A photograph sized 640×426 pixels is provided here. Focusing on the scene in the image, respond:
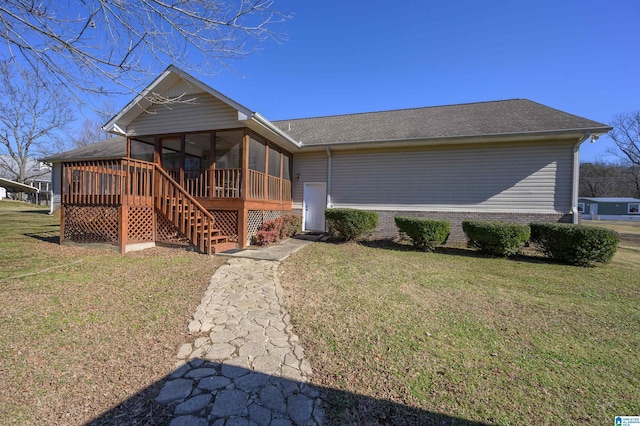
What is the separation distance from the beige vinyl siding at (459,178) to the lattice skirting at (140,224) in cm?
660

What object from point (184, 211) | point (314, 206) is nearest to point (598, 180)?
point (314, 206)

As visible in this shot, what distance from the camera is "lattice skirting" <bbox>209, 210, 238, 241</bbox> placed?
8547mm

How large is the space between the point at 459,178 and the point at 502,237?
300 cm

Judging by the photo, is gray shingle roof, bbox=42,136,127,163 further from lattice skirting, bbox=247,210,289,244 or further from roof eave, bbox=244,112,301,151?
lattice skirting, bbox=247,210,289,244

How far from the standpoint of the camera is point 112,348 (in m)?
2.99

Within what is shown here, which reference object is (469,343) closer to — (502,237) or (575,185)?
(502,237)

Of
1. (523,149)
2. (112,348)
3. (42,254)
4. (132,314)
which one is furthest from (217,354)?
(523,149)

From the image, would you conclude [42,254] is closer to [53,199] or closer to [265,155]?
[265,155]

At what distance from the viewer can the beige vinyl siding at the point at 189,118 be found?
862 cm

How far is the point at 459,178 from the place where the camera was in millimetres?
10148

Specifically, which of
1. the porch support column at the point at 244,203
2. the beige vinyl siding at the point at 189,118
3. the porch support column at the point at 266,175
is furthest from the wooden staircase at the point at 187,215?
the porch support column at the point at 266,175

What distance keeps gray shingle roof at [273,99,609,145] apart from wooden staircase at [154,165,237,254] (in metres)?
5.31

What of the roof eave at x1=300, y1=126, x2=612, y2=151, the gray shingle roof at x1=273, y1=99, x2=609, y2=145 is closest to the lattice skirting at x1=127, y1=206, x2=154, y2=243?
the roof eave at x1=300, y1=126, x2=612, y2=151

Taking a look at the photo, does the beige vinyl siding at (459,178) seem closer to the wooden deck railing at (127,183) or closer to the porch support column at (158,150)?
the wooden deck railing at (127,183)
